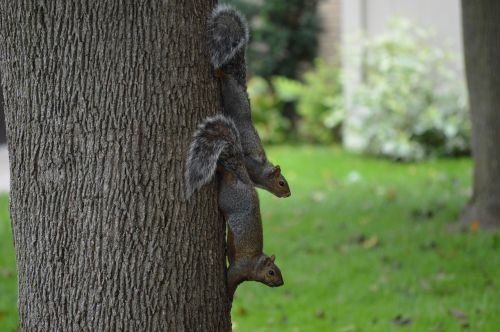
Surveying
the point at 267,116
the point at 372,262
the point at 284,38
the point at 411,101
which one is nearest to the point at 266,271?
the point at 372,262

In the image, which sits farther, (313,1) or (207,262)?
(313,1)

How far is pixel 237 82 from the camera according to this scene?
8.45 feet

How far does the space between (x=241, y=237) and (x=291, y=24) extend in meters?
10.5

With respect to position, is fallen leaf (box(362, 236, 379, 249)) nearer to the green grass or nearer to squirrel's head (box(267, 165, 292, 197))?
the green grass

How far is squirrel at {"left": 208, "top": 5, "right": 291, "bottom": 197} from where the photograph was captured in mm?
2461

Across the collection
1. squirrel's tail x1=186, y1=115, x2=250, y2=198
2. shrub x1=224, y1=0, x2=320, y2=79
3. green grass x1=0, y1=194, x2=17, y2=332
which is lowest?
green grass x1=0, y1=194, x2=17, y2=332

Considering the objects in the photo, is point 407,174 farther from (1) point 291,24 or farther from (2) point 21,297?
(2) point 21,297

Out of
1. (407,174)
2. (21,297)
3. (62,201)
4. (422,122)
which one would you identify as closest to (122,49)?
(62,201)

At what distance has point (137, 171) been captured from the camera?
2318 millimetres

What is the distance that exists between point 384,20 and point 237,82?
26.0 ft

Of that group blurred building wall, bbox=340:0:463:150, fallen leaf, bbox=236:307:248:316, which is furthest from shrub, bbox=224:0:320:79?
fallen leaf, bbox=236:307:248:316

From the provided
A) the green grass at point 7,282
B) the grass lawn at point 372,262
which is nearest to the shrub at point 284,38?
the grass lawn at point 372,262

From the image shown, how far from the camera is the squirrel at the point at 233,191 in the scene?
2.37 meters

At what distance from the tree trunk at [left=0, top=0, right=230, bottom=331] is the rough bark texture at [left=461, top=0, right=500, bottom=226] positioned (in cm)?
382
